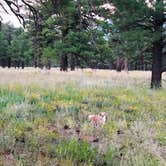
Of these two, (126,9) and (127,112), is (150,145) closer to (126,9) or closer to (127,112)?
(127,112)

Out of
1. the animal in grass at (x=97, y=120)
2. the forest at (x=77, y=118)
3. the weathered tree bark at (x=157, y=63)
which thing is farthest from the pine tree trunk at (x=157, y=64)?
the animal in grass at (x=97, y=120)

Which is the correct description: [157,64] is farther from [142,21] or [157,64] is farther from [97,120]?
[97,120]

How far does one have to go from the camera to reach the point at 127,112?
9.17 meters

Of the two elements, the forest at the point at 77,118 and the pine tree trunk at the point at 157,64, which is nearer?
the forest at the point at 77,118

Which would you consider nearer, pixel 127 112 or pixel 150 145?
pixel 150 145

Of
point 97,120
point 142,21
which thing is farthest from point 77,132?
point 142,21

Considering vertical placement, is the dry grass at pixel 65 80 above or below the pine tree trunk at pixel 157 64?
below

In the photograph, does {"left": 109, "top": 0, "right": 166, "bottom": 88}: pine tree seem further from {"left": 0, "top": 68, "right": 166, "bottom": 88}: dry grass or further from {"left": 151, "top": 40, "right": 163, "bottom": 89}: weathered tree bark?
{"left": 0, "top": 68, "right": 166, "bottom": 88}: dry grass

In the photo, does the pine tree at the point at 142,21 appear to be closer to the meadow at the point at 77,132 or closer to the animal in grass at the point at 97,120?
the meadow at the point at 77,132

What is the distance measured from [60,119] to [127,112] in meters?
2.22

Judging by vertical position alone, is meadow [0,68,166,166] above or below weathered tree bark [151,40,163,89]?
below

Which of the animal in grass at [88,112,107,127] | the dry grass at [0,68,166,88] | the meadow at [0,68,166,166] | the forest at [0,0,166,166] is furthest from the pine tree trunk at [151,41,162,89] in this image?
the animal in grass at [88,112,107,127]

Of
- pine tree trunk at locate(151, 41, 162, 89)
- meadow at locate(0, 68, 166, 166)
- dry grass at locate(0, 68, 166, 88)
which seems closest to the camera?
meadow at locate(0, 68, 166, 166)

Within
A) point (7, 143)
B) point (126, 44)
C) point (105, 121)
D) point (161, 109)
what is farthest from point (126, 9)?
point (7, 143)
